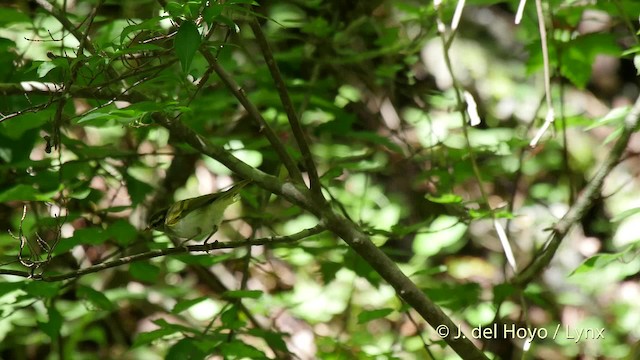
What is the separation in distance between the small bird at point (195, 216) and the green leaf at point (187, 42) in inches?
28.2

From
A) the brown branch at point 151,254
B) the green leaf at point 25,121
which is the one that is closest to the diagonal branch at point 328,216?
the brown branch at point 151,254

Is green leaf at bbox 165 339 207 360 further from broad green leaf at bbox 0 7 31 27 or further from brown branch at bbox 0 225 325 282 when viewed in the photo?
broad green leaf at bbox 0 7 31 27

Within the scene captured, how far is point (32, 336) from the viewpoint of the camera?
382 cm

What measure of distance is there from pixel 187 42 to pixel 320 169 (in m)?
2.45

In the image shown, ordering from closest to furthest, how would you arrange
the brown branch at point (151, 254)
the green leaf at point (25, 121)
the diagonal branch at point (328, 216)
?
the brown branch at point (151, 254) < the diagonal branch at point (328, 216) < the green leaf at point (25, 121)

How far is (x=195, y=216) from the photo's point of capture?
6.66ft

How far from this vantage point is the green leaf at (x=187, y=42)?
1.20 metres

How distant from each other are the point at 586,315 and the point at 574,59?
1.99 m

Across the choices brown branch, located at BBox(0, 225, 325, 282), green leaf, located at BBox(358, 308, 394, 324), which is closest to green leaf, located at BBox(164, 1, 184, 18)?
brown branch, located at BBox(0, 225, 325, 282)

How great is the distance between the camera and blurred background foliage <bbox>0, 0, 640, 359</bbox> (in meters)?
1.88

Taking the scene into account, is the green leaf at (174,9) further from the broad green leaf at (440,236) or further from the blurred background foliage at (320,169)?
the broad green leaf at (440,236)

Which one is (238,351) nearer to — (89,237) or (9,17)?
(89,237)

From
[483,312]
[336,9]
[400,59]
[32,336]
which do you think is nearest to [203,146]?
[483,312]

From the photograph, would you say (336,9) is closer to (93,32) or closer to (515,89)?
(93,32)
